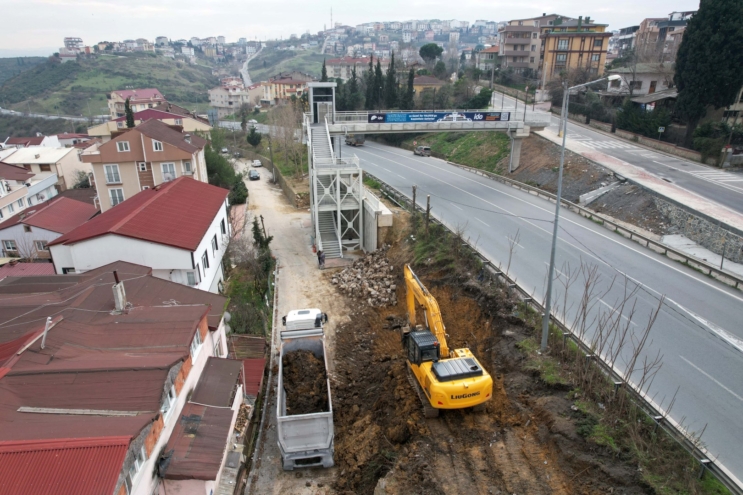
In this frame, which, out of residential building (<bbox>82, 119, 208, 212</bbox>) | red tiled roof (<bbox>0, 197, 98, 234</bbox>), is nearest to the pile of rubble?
residential building (<bbox>82, 119, 208, 212</bbox>)

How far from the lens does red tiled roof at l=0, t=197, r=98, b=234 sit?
34062mm

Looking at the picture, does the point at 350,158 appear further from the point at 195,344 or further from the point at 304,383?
the point at 195,344

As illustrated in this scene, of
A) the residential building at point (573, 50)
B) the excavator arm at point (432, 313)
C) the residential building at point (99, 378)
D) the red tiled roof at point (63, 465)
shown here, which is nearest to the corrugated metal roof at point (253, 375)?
the residential building at point (99, 378)

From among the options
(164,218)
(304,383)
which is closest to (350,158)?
(164,218)

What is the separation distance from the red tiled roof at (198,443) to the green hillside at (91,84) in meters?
127

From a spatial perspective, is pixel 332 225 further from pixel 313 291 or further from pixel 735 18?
pixel 735 18

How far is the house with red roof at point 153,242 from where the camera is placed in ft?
67.5

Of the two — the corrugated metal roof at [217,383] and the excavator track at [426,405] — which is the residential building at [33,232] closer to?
Result: the corrugated metal roof at [217,383]

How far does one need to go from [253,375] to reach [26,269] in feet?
61.0

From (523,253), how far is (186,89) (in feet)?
512

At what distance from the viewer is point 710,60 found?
34.2m

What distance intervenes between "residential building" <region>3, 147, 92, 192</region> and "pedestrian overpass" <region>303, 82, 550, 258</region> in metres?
32.7

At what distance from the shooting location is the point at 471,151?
49.2m

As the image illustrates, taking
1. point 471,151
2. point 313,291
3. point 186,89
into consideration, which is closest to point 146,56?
point 186,89
